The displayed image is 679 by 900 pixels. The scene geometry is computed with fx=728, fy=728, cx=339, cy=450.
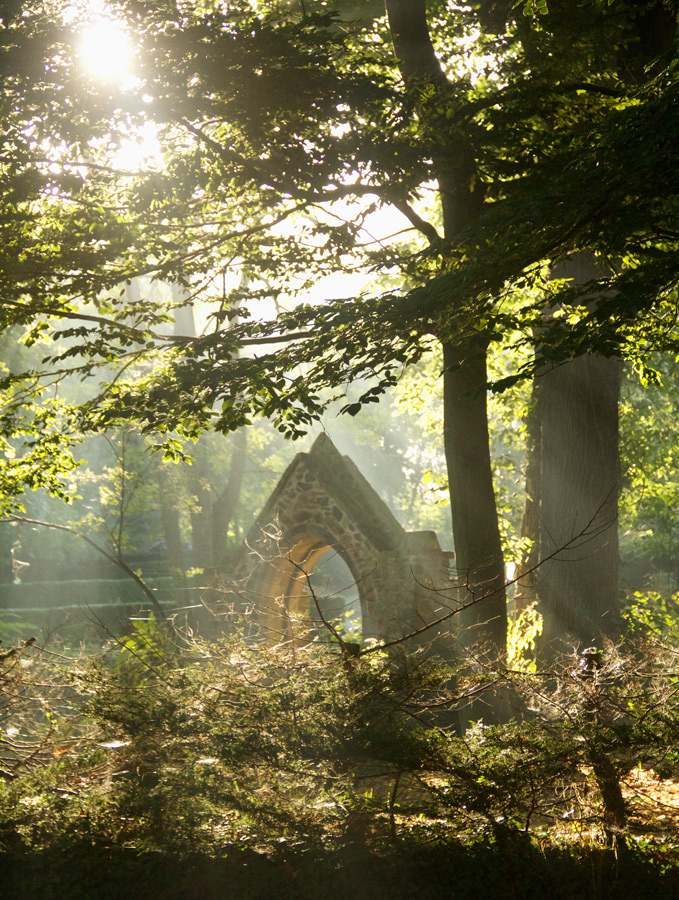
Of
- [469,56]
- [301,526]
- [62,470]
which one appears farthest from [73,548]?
[469,56]

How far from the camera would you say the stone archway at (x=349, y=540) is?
1083 cm

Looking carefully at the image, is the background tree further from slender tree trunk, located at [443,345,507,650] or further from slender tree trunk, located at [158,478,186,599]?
slender tree trunk, located at [158,478,186,599]

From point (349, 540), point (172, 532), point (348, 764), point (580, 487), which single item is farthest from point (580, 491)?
point (172, 532)

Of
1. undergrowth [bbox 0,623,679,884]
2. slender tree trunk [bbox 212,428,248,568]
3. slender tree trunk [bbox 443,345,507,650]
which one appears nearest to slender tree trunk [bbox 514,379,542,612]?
slender tree trunk [bbox 443,345,507,650]

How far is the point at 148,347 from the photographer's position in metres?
7.37

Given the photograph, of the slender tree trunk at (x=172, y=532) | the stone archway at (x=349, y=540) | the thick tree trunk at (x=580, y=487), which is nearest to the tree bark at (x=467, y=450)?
the thick tree trunk at (x=580, y=487)

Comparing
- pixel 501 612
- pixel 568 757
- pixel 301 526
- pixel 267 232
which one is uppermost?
pixel 267 232

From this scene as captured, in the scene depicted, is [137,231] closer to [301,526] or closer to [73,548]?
[301,526]

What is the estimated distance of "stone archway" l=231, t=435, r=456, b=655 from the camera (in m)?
10.8

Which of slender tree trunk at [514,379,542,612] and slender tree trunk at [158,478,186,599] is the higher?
slender tree trunk at [158,478,186,599]

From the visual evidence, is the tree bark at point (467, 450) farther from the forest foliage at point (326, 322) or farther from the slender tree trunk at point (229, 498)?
the slender tree trunk at point (229, 498)

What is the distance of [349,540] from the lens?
455 inches

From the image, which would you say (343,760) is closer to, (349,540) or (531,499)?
(349,540)

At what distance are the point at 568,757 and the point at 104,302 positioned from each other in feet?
19.8
